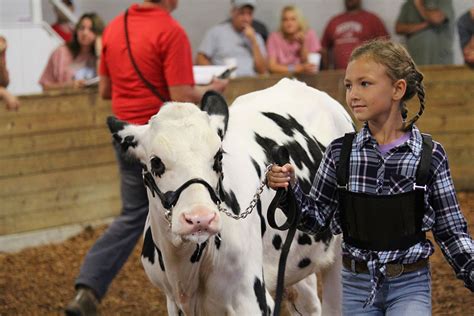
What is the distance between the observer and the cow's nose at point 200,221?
3.80 metres

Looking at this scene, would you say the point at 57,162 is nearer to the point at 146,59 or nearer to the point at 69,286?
the point at 69,286

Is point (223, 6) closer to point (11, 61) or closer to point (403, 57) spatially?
point (11, 61)

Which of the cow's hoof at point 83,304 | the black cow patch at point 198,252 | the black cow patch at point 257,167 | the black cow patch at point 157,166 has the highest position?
the black cow patch at point 157,166

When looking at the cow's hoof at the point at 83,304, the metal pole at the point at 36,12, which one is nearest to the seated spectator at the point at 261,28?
the metal pole at the point at 36,12

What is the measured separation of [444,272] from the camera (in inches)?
300

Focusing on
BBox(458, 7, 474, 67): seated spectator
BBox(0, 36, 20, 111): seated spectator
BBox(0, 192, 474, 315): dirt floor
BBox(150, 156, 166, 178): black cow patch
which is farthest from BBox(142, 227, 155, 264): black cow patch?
BBox(458, 7, 474, 67): seated spectator

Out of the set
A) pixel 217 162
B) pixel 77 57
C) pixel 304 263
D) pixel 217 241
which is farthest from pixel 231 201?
pixel 77 57

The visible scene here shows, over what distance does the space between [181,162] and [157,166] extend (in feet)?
0.42

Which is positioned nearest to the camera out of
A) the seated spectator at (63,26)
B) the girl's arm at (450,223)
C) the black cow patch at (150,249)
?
the girl's arm at (450,223)

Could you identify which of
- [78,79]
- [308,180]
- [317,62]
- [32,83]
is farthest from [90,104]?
[308,180]

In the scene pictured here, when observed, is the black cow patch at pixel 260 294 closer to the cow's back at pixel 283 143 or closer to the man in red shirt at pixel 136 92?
the cow's back at pixel 283 143

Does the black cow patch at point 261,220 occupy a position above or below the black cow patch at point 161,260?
above

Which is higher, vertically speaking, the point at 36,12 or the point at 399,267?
the point at 36,12

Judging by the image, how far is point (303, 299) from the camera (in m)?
6.18
